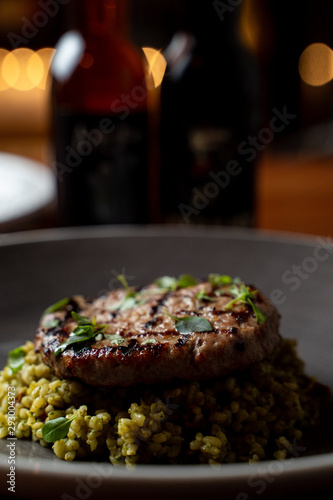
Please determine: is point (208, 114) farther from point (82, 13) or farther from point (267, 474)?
point (267, 474)

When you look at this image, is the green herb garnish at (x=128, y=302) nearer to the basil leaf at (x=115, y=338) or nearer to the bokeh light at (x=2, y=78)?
the basil leaf at (x=115, y=338)

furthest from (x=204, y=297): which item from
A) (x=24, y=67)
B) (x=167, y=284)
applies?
(x=24, y=67)

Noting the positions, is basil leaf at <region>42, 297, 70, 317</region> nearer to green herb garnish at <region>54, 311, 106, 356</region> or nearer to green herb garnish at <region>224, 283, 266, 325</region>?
green herb garnish at <region>54, 311, 106, 356</region>

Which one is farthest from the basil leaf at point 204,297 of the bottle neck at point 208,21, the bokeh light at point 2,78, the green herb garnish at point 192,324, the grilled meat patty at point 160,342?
the bokeh light at point 2,78

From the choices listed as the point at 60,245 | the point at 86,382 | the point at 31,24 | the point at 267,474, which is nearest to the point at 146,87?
the point at 60,245

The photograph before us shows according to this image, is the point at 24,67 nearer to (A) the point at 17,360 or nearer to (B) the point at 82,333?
(A) the point at 17,360
